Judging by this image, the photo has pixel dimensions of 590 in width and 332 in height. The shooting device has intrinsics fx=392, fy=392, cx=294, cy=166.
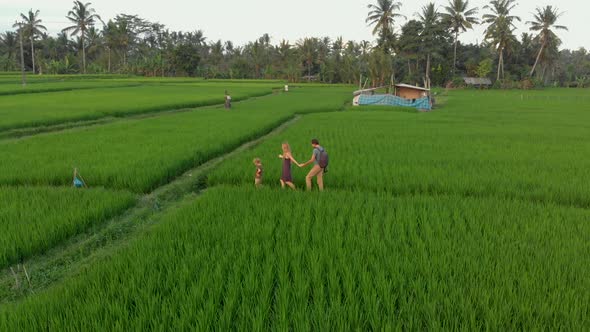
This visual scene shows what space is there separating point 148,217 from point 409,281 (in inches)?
154

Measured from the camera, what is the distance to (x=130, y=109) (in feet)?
61.9

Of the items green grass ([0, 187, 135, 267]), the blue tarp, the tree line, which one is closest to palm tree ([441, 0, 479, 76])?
the tree line

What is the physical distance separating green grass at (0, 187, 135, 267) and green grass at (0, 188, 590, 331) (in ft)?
3.48

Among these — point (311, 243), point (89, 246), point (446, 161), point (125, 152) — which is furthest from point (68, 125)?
point (311, 243)

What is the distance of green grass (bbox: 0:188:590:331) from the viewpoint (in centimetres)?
292

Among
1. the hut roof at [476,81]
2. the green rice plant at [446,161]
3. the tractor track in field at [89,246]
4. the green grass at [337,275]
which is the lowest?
the tractor track in field at [89,246]

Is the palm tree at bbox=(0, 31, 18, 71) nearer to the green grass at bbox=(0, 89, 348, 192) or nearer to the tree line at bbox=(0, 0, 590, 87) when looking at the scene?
the tree line at bbox=(0, 0, 590, 87)

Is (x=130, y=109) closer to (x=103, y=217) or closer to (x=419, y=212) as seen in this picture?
(x=103, y=217)

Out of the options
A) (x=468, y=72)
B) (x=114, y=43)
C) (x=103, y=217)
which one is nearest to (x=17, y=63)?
(x=114, y=43)

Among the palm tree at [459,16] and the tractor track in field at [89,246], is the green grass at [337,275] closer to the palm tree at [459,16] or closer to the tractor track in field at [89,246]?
the tractor track in field at [89,246]

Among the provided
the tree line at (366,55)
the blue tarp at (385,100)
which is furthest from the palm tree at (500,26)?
the blue tarp at (385,100)

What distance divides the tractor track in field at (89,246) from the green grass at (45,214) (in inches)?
4.0

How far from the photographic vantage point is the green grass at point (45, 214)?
4422mm

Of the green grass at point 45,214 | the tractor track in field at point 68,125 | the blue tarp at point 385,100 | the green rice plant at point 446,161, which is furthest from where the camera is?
the blue tarp at point 385,100
